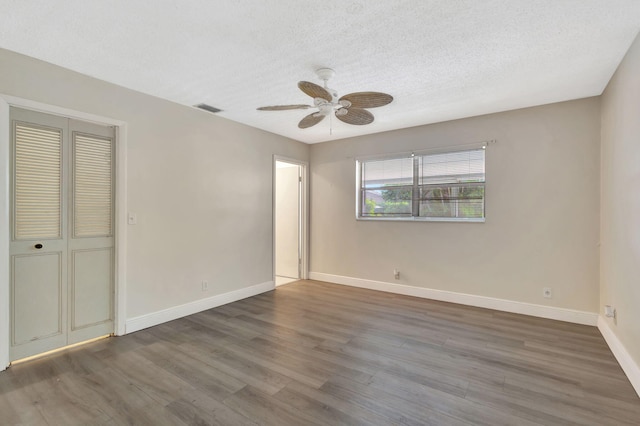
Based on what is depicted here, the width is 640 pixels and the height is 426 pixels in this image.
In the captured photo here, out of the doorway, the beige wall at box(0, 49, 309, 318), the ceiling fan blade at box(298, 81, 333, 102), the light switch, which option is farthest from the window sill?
the light switch

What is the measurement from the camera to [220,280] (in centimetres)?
415

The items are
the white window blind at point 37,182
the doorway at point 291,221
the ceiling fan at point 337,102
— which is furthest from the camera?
the doorway at point 291,221

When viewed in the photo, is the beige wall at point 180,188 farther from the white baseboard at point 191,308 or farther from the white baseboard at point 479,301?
the white baseboard at point 479,301

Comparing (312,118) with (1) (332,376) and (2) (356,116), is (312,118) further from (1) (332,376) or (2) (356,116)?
(1) (332,376)

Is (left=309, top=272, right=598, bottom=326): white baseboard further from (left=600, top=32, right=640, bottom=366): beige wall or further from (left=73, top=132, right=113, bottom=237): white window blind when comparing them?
(left=73, top=132, right=113, bottom=237): white window blind

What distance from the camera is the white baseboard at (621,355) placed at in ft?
7.13

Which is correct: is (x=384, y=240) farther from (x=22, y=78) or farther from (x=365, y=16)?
(x=22, y=78)

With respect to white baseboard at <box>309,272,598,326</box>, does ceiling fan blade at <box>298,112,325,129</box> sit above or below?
above

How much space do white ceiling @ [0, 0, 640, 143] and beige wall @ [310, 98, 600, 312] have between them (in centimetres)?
47

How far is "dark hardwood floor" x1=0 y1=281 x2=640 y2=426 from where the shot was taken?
6.23ft

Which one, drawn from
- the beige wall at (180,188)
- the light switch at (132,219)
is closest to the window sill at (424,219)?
the beige wall at (180,188)

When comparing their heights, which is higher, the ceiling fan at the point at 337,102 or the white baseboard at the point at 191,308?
the ceiling fan at the point at 337,102

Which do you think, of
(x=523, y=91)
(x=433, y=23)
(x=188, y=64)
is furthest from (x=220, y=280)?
(x=523, y=91)

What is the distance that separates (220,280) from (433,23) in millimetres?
3719
